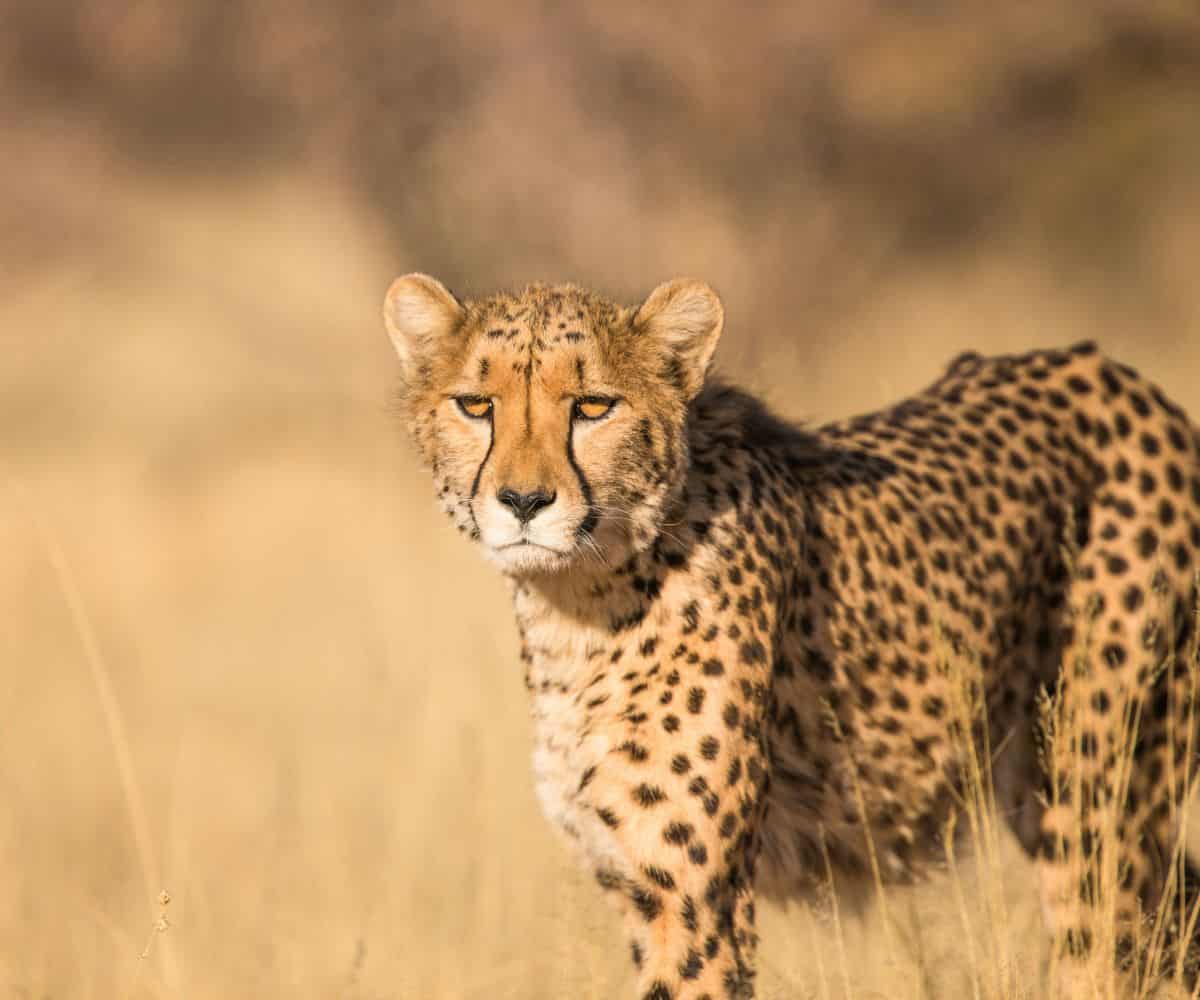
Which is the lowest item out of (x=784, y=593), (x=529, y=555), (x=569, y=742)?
(x=569, y=742)

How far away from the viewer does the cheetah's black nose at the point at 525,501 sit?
2877mm

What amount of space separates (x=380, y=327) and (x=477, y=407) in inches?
348

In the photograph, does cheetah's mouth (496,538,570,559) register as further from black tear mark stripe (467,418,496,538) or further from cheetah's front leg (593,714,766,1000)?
cheetah's front leg (593,714,766,1000)

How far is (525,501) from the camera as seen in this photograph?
9.44 feet

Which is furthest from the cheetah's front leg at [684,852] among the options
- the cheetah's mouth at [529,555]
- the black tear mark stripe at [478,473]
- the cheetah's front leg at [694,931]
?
the black tear mark stripe at [478,473]

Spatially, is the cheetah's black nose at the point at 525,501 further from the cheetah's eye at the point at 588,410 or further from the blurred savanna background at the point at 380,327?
the blurred savanna background at the point at 380,327

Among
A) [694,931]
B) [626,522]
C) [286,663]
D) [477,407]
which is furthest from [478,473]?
[286,663]

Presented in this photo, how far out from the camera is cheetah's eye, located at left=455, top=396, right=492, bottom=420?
3078mm

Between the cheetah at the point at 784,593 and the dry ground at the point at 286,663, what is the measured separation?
291mm

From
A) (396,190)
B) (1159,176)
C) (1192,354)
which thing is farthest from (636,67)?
(1192,354)

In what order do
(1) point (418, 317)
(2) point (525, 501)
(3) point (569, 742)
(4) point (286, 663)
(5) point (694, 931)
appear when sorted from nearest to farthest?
(2) point (525, 501) → (5) point (694, 931) → (3) point (569, 742) → (1) point (418, 317) → (4) point (286, 663)

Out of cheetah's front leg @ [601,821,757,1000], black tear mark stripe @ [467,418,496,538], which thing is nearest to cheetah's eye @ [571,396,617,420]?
black tear mark stripe @ [467,418,496,538]

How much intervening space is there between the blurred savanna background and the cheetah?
0.28m

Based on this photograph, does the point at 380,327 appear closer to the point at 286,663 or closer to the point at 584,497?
the point at 286,663
